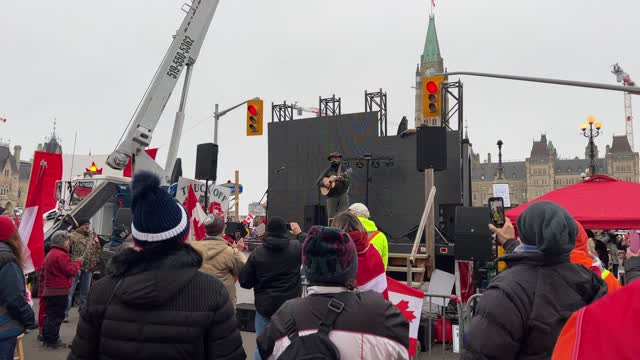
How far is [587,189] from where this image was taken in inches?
332

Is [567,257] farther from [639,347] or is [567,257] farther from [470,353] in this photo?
[639,347]

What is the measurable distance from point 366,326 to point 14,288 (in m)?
2.93

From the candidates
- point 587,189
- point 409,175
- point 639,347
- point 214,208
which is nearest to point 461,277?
point 587,189

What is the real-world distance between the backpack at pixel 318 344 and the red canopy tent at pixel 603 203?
5.88 metres

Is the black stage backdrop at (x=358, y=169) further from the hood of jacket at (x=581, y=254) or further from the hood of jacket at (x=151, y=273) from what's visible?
the hood of jacket at (x=151, y=273)

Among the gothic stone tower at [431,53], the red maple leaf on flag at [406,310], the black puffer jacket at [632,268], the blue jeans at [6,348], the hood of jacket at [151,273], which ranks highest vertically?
the gothic stone tower at [431,53]

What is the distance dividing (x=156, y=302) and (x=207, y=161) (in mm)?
8728

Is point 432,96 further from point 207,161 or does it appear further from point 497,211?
point 497,211

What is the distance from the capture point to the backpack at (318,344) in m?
2.06

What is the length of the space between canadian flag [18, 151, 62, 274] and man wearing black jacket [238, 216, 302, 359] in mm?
2430

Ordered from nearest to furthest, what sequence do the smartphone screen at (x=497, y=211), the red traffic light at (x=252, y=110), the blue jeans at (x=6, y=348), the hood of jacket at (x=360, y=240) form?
the hood of jacket at (x=360, y=240) → the blue jeans at (x=6, y=348) → the smartphone screen at (x=497, y=211) → the red traffic light at (x=252, y=110)

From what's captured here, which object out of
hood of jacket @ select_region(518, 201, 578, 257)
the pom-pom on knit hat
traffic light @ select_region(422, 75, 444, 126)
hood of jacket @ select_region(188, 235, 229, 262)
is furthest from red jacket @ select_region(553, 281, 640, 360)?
traffic light @ select_region(422, 75, 444, 126)

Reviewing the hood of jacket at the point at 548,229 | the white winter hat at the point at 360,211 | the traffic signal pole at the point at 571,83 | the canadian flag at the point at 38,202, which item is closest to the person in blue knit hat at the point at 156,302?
the hood of jacket at the point at 548,229

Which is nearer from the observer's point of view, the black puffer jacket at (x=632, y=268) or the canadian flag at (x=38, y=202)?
the black puffer jacket at (x=632, y=268)
